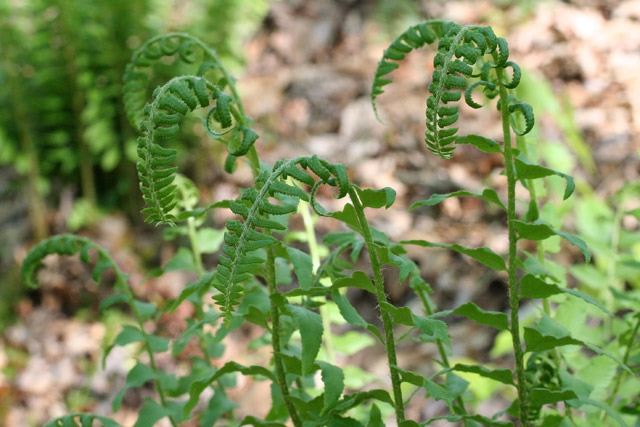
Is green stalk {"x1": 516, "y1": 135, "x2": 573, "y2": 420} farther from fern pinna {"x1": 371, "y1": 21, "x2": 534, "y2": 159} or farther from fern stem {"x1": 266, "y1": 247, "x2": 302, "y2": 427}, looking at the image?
fern stem {"x1": 266, "y1": 247, "x2": 302, "y2": 427}

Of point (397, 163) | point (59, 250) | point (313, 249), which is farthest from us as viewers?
point (397, 163)

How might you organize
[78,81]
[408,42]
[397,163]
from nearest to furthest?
[408,42], [397,163], [78,81]

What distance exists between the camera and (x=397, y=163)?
3549mm

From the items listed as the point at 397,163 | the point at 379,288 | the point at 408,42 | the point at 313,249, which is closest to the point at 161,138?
the point at 379,288


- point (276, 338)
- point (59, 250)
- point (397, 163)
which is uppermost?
point (397, 163)

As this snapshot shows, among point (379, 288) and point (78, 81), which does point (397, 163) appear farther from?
point (379, 288)

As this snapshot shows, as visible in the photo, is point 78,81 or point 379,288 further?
point 78,81

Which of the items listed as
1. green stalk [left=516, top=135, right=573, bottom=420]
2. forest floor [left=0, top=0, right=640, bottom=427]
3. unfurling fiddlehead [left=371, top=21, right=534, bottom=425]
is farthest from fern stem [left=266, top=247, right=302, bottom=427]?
forest floor [left=0, top=0, right=640, bottom=427]

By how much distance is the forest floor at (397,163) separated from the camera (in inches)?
111

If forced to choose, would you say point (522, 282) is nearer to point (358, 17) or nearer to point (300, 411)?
point (300, 411)

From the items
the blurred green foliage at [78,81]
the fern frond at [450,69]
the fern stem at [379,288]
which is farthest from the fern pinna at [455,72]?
the blurred green foliage at [78,81]

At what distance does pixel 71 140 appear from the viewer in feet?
13.6

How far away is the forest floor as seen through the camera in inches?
111

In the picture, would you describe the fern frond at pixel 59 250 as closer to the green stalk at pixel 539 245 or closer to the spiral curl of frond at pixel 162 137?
the spiral curl of frond at pixel 162 137
